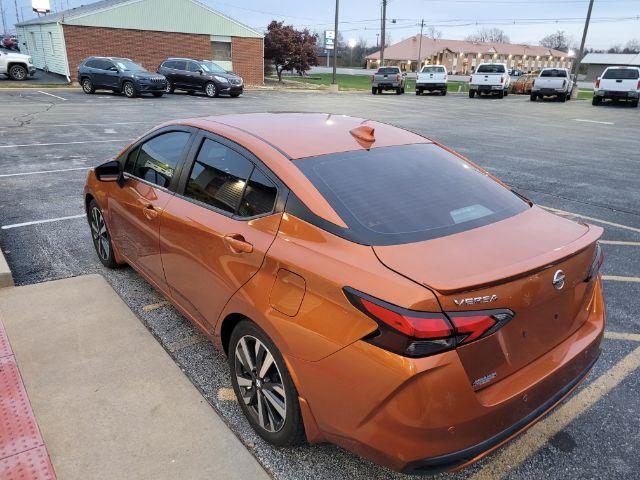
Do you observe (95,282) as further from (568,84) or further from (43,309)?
(568,84)

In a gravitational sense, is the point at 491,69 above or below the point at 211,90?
above

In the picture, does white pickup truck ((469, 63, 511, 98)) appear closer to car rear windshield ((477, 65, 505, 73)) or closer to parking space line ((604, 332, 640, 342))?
car rear windshield ((477, 65, 505, 73))

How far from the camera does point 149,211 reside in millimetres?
3475

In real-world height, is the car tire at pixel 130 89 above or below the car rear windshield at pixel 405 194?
below

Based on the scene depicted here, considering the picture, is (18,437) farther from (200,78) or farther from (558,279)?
(200,78)

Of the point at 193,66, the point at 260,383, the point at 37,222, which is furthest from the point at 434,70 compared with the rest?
the point at 260,383

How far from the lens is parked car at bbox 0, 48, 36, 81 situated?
1060 inches

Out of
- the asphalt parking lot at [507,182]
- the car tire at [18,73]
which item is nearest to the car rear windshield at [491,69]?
the asphalt parking lot at [507,182]

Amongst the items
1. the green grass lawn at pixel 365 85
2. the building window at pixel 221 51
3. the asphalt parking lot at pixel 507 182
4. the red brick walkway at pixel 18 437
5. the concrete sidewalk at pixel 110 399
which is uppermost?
the building window at pixel 221 51

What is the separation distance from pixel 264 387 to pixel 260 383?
0.11ft

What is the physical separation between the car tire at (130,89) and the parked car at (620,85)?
2423 cm

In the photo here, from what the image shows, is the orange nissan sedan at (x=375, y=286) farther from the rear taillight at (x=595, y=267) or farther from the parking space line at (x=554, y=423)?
the parking space line at (x=554, y=423)

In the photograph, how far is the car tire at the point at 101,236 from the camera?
14.9ft

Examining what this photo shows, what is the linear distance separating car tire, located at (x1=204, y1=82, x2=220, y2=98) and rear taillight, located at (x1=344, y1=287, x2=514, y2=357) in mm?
24080
